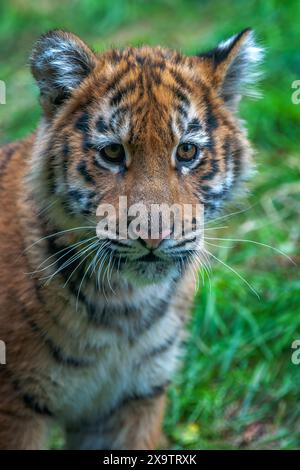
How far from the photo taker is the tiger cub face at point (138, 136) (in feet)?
11.5

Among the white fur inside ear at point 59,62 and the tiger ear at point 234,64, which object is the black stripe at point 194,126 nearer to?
the tiger ear at point 234,64

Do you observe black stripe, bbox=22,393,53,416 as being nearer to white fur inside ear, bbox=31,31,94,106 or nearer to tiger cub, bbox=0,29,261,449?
tiger cub, bbox=0,29,261,449

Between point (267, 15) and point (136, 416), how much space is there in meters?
4.52

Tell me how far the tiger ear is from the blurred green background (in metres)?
0.37

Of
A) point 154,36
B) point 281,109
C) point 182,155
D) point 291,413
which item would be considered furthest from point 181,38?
point 182,155

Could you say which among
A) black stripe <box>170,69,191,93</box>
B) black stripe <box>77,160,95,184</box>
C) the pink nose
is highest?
black stripe <box>170,69,191,93</box>

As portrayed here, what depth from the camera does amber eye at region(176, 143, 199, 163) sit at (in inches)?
141

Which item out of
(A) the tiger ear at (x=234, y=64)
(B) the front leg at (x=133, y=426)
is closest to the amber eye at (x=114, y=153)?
(A) the tiger ear at (x=234, y=64)

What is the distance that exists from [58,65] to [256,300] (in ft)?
7.36

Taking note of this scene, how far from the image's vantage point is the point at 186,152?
11.8 feet

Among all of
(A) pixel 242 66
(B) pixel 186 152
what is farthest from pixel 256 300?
(B) pixel 186 152

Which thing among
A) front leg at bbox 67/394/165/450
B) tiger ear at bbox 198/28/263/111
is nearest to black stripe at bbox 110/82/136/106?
tiger ear at bbox 198/28/263/111

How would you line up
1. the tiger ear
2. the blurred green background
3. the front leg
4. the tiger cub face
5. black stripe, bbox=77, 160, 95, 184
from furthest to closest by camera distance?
1. the blurred green background
2. the front leg
3. the tiger ear
4. black stripe, bbox=77, 160, 95, 184
5. the tiger cub face

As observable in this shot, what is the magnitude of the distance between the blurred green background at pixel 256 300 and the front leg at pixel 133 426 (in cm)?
48
